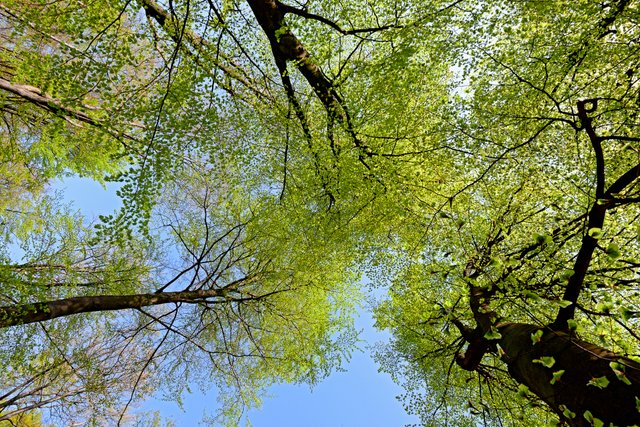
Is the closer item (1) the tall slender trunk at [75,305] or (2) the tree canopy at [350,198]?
(2) the tree canopy at [350,198]

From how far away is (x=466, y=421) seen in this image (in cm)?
558

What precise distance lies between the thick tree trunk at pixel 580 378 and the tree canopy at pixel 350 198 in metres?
0.01

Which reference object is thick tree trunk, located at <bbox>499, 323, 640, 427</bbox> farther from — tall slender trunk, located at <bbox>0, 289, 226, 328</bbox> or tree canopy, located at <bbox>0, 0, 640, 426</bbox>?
tall slender trunk, located at <bbox>0, 289, 226, 328</bbox>

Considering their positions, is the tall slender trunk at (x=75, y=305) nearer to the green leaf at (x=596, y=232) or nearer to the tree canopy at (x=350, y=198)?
the tree canopy at (x=350, y=198)

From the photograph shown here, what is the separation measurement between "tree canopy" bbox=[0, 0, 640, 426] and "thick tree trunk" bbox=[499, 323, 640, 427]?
0.04ft

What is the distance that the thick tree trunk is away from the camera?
1604mm

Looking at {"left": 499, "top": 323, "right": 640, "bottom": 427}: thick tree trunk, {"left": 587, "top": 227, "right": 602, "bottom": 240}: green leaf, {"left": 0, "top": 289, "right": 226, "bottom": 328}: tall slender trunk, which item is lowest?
{"left": 499, "top": 323, "right": 640, "bottom": 427}: thick tree trunk

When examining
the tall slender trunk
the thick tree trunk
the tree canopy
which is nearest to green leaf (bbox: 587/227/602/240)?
the tree canopy

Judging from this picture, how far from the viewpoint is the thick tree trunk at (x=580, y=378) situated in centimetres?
160

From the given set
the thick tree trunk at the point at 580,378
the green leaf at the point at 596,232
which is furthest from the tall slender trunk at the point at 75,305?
the green leaf at the point at 596,232

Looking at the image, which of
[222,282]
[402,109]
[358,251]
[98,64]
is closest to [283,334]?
[222,282]

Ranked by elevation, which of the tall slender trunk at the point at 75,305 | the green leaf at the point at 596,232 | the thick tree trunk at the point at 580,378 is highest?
the tall slender trunk at the point at 75,305

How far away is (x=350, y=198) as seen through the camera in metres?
6.66

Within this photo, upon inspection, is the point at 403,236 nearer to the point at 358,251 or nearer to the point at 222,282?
the point at 358,251
